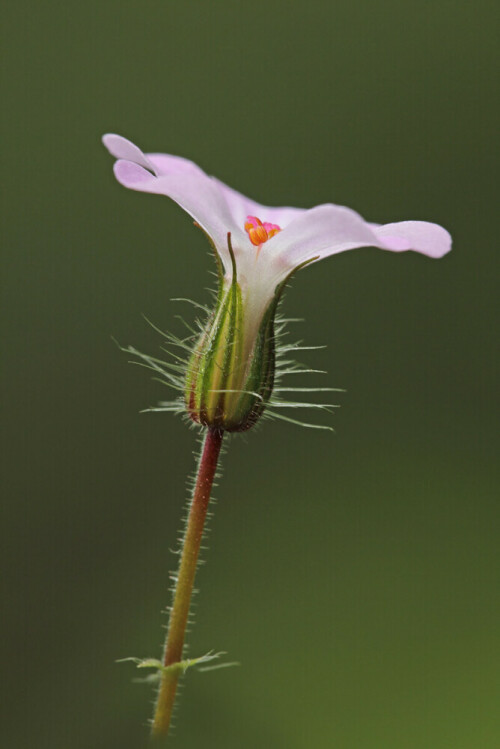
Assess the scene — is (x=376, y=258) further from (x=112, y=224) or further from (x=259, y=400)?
(x=259, y=400)

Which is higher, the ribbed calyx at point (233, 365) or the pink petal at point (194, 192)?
the pink petal at point (194, 192)

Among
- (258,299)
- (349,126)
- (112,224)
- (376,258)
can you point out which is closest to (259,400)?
(258,299)

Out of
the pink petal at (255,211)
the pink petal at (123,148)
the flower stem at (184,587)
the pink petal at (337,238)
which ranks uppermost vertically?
the pink petal at (255,211)

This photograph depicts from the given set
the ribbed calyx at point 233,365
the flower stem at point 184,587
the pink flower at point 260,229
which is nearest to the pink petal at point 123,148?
the pink flower at point 260,229

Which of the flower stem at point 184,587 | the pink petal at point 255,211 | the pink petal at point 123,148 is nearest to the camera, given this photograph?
the flower stem at point 184,587

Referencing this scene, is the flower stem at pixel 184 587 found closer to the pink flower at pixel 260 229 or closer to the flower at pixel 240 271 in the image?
the flower at pixel 240 271

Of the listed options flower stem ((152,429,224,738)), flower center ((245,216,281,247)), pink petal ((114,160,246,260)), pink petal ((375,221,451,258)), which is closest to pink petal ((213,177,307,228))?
flower center ((245,216,281,247))

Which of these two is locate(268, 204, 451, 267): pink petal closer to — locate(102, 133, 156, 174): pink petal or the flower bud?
the flower bud

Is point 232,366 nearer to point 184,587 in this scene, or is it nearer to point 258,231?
point 258,231
